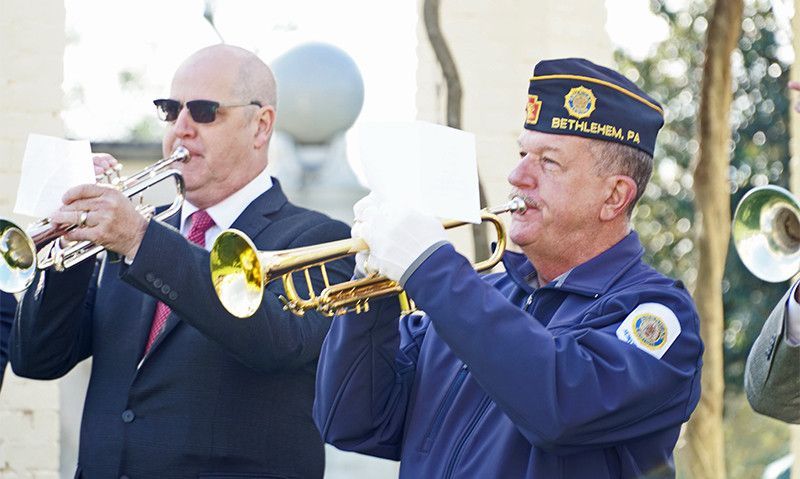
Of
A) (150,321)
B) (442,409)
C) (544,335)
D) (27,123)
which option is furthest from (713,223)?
(544,335)

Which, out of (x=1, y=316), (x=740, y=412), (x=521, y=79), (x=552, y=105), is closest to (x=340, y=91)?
(x=521, y=79)

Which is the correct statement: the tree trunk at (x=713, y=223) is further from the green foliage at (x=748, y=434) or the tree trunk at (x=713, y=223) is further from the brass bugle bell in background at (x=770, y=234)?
the green foliage at (x=748, y=434)

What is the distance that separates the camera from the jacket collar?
12.5ft

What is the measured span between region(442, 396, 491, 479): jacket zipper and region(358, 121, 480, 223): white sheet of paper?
454 mm

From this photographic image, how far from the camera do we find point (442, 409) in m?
3.85

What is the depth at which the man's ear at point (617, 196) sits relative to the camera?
391 centimetres

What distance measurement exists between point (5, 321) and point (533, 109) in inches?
82.9

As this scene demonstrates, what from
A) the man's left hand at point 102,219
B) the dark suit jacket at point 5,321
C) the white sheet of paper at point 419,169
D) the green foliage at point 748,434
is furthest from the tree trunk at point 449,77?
the green foliage at point 748,434

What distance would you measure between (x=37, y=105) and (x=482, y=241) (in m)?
1.78

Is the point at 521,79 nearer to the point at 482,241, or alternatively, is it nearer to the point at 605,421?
the point at 482,241

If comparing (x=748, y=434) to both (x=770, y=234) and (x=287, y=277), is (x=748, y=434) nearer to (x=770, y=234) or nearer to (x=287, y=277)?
(x=770, y=234)

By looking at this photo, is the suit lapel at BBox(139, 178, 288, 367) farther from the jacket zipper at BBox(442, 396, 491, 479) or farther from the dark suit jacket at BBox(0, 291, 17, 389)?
the jacket zipper at BBox(442, 396, 491, 479)

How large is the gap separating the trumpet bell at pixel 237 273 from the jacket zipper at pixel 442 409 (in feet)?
1.60

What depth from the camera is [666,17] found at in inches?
580
